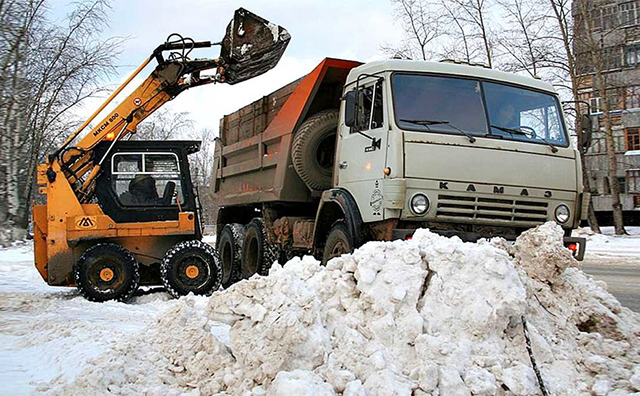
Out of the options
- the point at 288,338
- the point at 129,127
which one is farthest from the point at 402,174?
the point at 129,127

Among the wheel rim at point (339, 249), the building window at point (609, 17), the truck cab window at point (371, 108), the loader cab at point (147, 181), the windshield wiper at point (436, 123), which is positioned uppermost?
the building window at point (609, 17)

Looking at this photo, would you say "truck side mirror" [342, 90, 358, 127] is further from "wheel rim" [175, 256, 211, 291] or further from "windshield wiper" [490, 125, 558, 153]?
"wheel rim" [175, 256, 211, 291]

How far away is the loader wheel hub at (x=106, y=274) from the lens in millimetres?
8258

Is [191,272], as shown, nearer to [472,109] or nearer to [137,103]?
[137,103]

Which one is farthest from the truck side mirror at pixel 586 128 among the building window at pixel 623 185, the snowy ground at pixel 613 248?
the building window at pixel 623 185

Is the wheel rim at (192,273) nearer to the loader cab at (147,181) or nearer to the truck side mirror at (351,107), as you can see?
the loader cab at (147,181)

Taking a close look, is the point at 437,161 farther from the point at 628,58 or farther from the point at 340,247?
the point at 628,58

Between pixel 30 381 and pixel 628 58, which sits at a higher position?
pixel 628 58

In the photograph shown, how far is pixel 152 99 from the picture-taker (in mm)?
9562

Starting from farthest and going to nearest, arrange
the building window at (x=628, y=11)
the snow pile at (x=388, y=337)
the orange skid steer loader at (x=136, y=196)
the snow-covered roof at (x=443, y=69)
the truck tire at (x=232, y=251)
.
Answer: the building window at (x=628, y=11), the truck tire at (x=232, y=251), the orange skid steer loader at (x=136, y=196), the snow-covered roof at (x=443, y=69), the snow pile at (x=388, y=337)

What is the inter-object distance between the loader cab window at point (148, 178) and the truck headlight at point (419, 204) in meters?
3.83

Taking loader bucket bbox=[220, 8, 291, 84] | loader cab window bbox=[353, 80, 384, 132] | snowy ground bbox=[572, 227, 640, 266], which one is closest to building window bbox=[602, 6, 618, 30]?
snowy ground bbox=[572, 227, 640, 266]

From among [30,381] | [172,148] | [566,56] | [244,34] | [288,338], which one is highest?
[566,56]

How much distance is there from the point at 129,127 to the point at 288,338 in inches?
250
